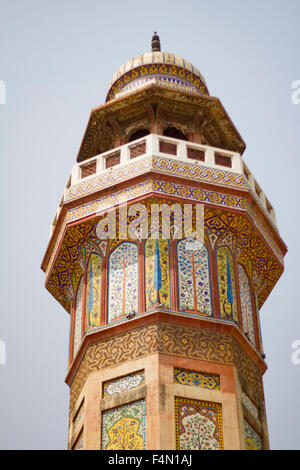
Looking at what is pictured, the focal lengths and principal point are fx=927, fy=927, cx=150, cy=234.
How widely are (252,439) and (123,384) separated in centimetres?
195

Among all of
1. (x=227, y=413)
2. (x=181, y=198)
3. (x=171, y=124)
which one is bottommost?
(x=227, y=413)

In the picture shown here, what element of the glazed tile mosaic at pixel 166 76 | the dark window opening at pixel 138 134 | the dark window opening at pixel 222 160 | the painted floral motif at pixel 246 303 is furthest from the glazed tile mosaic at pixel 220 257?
the glazed tile mosaic at pixel 166 76

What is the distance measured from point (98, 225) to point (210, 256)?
1.78 meters

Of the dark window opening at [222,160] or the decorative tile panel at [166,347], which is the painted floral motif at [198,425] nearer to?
the decorative tile panel at [166,347]

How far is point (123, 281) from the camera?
13.7 m

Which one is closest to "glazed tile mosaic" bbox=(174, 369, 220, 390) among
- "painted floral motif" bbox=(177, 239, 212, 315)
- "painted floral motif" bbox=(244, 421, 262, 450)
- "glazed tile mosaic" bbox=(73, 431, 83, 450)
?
"painted floral motif" bbox=(244, 421, 262, 450)

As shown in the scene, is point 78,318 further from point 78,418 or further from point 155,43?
point 155,43

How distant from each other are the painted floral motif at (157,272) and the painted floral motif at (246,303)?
4.70 feet

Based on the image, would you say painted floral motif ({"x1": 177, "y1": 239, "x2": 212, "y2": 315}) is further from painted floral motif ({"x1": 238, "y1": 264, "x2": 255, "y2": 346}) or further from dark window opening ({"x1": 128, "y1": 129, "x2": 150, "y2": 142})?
dark window opening ({"x1": 128, "y1": 129, "x2": 150, "y2": 142})

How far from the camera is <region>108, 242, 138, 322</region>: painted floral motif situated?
13359 mm

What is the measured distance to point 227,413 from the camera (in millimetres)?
12289

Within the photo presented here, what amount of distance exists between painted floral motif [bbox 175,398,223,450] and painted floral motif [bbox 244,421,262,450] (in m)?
0.60
